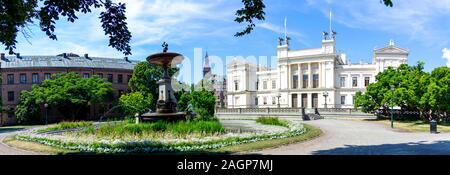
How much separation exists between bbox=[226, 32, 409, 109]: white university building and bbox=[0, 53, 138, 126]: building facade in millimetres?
28083

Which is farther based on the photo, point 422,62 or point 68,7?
point 422,62

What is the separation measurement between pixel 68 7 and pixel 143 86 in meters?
45.9

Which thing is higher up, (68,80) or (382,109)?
(68,80)

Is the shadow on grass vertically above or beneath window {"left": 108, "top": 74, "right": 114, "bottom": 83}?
beneath

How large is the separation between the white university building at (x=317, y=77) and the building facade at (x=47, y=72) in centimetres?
2808

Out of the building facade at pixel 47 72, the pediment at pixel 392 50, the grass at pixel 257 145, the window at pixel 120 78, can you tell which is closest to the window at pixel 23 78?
the building facade at pixel 47 72

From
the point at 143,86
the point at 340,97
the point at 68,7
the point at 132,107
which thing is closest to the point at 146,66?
the point at 143,86

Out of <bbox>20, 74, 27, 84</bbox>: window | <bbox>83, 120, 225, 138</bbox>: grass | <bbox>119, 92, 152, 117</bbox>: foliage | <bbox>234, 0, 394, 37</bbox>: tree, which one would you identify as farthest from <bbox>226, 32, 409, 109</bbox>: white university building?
<bbox>234, 0, 394, 37</bbox>: tree

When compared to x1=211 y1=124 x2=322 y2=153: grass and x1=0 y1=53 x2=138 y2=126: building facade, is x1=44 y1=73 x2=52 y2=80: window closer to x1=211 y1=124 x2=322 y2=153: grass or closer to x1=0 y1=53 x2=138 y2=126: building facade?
x1=0 y1=53 x2=138 y2=126: building facade

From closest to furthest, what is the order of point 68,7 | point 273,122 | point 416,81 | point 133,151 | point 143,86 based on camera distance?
1. point 68,7
2. point 133,151
3. point 273,122
4. point 416,81
5. point 143,86

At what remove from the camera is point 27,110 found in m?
49.2

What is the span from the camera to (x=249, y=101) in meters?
76.8

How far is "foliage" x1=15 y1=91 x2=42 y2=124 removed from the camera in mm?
49156

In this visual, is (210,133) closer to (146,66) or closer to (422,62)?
(422,62)
